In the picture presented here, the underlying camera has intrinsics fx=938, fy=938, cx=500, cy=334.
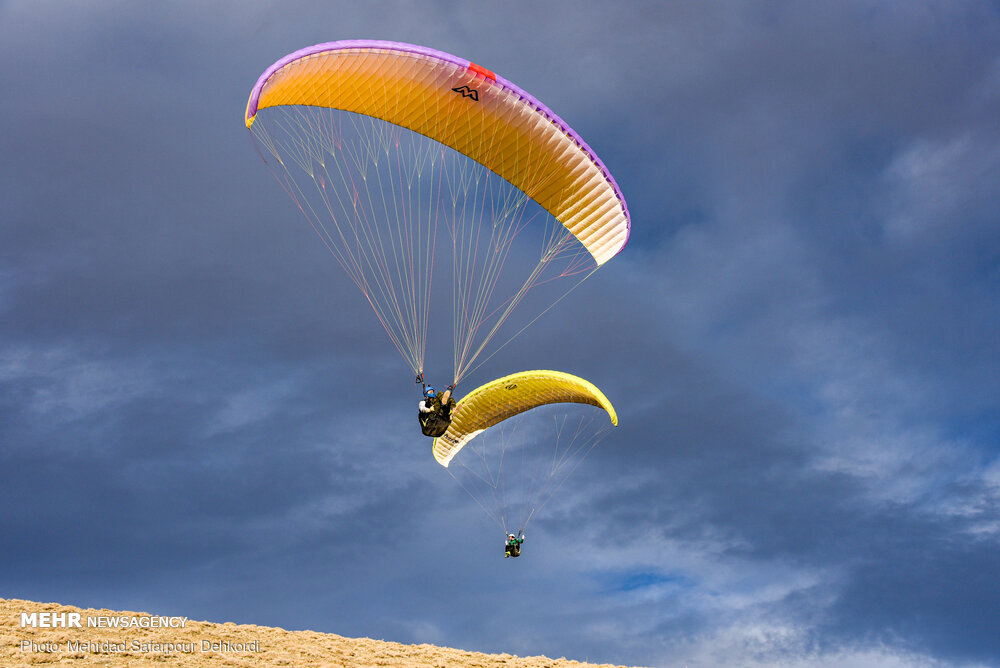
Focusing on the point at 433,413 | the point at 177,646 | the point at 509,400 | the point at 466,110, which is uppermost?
the point at 466,110

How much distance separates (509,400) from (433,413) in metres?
6.70

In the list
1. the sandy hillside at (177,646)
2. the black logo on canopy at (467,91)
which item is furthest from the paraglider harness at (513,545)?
the black logo on canopy at (467,91)

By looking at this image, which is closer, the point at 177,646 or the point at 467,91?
the point at 177,646

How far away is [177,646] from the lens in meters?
19.9

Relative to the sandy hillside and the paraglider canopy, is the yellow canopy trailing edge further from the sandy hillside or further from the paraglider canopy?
the sandy hillside

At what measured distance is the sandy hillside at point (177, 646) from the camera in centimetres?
1867

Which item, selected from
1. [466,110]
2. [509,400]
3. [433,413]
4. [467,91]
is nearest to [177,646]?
[433,413]

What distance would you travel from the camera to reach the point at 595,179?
22094 millimetres

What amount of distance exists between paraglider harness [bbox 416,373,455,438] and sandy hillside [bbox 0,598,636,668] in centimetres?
547

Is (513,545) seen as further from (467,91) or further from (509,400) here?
(467,91)

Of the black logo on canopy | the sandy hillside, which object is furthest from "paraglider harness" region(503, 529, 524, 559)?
the black logo on canopy

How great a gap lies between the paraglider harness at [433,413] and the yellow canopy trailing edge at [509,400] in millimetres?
5029

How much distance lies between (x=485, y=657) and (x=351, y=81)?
14.1 meters

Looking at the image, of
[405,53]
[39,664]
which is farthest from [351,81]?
[39,664]
